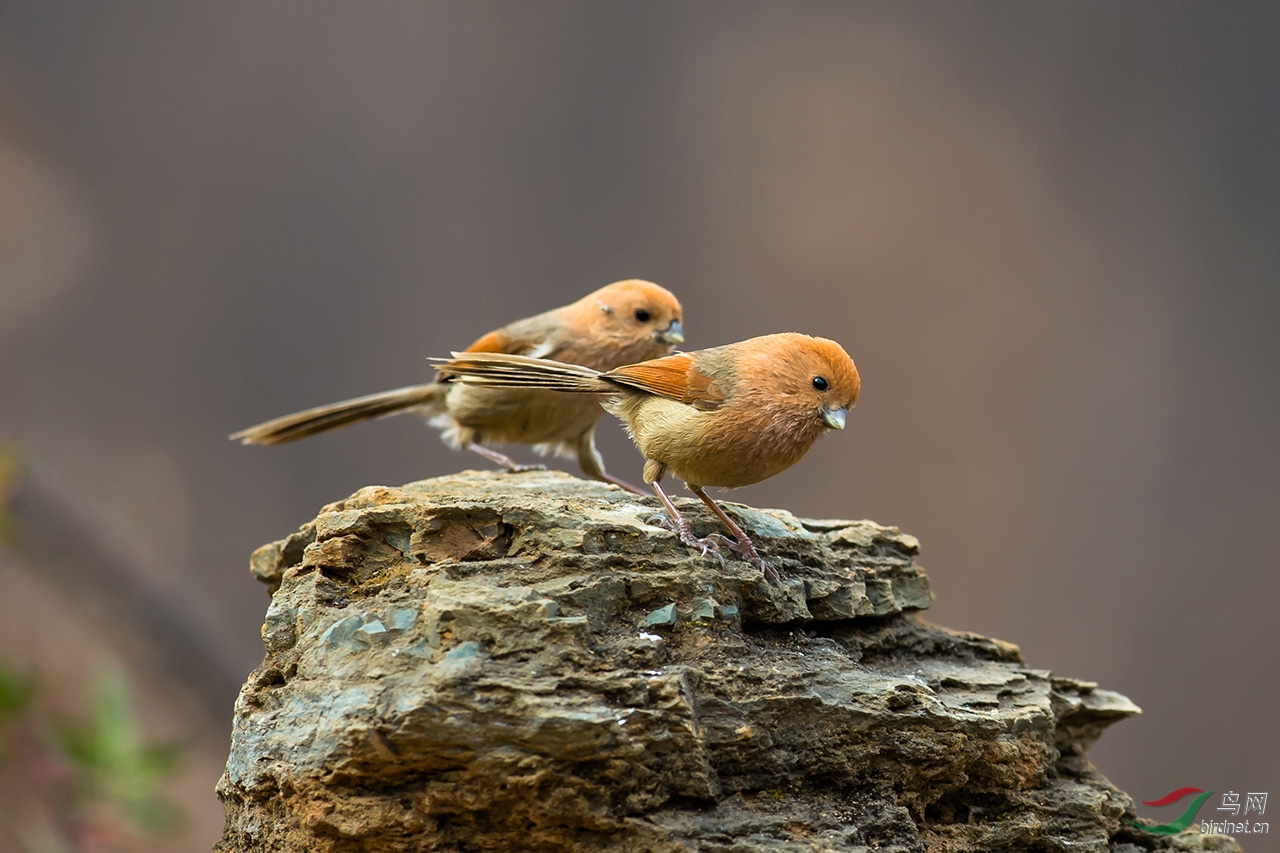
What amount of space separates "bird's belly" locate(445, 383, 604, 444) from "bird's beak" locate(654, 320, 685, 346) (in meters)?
0.42

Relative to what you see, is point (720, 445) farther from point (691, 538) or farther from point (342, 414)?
point (342, 414)

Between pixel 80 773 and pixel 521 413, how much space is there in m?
3.37

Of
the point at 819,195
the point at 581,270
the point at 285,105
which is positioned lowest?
the point at 581,270

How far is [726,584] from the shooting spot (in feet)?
11.1

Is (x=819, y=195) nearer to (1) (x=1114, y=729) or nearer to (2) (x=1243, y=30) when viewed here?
(2) (x=1243, y=30)

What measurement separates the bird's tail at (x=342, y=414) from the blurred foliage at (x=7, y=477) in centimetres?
180

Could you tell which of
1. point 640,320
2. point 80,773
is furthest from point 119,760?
point 640,320

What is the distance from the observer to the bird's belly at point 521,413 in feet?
16.6

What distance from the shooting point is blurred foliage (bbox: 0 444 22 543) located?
627 centimetres

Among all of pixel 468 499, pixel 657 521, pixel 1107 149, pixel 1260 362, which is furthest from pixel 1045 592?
pixel 468 499

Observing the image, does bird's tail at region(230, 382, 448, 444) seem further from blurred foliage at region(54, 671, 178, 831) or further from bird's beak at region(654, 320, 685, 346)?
blurred foliage at region(54, 671, 178, 831)

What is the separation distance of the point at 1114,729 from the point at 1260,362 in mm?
2820

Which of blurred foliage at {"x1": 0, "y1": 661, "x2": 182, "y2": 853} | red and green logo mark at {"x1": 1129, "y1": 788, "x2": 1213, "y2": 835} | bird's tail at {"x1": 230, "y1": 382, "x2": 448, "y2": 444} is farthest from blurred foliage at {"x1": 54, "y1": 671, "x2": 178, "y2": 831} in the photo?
red and green logo mark at {"x1": 1129, "y1": 788, "x2": 1213, "y2": 835}

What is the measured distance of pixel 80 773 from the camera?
6098mm
